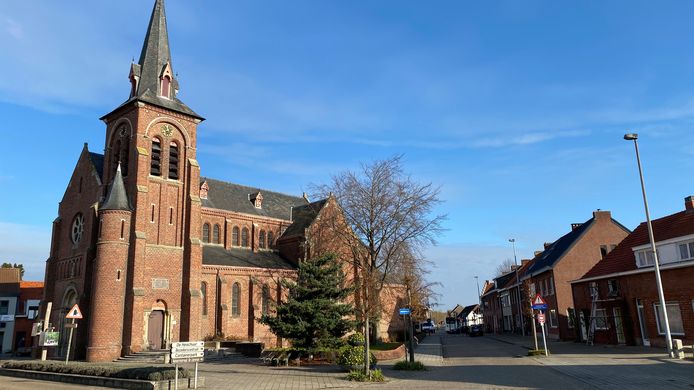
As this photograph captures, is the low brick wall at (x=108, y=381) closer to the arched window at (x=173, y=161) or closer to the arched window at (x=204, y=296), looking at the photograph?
the arched window at (x=204, y=296)

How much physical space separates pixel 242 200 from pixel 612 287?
3232cm

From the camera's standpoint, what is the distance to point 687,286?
84.0ft

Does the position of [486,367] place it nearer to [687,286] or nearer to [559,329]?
[687,286]

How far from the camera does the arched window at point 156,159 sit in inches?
1446

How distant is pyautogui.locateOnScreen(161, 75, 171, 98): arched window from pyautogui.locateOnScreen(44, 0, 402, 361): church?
0.28 ft

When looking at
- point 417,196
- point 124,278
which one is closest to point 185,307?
point 124,278

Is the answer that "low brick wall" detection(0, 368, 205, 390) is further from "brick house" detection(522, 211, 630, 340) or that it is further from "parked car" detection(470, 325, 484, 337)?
"parked car" detection(470, 325, 484, 337)

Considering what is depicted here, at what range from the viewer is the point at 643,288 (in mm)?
28562

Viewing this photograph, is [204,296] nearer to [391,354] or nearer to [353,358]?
[391,354]

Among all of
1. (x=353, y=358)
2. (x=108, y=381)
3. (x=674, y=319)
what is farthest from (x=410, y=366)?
(x=674, y=319)

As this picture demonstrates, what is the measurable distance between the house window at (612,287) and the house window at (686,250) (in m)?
5.53

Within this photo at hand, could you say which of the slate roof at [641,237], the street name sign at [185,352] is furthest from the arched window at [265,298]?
the street name sign at [185,352]

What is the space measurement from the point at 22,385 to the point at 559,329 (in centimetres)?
3731

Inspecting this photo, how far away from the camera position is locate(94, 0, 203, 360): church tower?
33.1m
